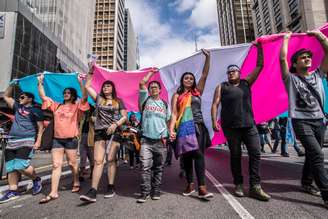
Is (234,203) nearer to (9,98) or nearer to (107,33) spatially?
(9,98)

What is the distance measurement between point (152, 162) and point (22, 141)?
7.43 ft

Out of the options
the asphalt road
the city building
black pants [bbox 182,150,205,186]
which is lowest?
the asphalt road

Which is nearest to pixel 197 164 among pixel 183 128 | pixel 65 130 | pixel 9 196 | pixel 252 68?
pixel 183 128

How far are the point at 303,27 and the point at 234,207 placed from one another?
169ft

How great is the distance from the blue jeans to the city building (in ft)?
85.0

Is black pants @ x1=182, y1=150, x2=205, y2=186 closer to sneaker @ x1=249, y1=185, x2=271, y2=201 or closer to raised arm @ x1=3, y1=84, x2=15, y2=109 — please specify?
sneaker @ x1=249, y1=185, x2=271, y2=201

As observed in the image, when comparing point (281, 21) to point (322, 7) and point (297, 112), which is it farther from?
point (297, 112)

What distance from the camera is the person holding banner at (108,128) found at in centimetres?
376

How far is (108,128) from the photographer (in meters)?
3.75

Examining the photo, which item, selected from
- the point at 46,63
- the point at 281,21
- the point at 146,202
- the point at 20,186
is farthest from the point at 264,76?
the point at 281,21

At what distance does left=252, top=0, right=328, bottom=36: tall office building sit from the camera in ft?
140

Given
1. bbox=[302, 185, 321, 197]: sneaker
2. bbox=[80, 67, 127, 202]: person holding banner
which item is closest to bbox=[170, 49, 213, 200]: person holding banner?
bbox=[80, 67, 127, 202]: person holding banner

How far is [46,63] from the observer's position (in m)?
36.2

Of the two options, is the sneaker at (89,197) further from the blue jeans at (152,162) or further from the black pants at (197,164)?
the black pants at (197,164)
